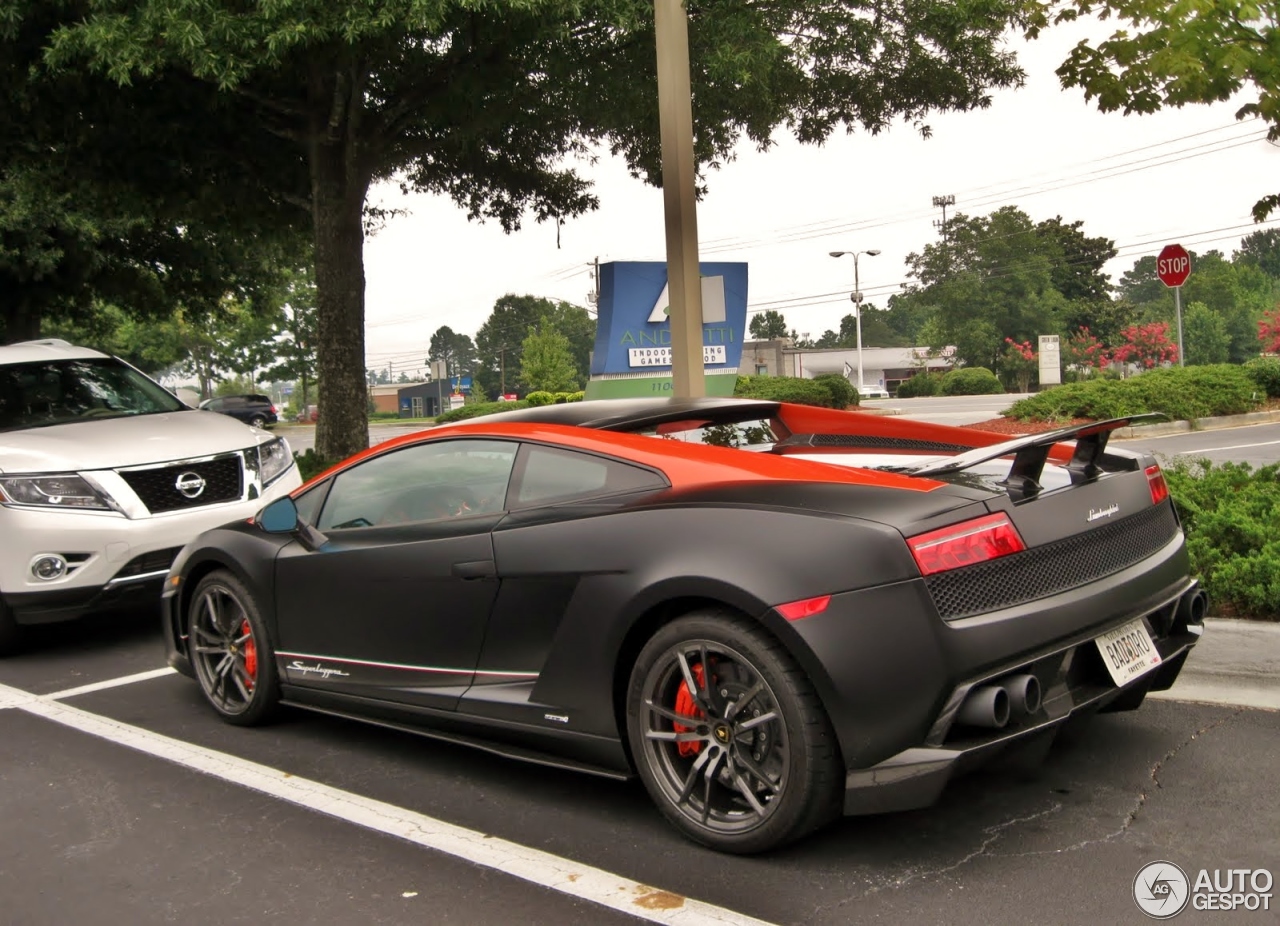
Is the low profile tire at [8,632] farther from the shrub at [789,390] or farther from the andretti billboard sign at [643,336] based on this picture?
the shrub at [789,390]

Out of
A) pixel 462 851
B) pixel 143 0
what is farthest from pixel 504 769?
pixel 143 0

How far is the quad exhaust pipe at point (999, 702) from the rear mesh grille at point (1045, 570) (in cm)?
21

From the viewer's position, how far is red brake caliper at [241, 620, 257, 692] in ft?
16.9

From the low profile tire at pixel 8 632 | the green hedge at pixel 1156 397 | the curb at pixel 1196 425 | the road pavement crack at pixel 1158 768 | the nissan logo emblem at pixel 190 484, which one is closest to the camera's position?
the road pavement crack at pixel 1158 768

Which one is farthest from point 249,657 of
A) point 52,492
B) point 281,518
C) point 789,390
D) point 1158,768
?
point 789,390

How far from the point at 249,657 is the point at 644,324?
22.6ft

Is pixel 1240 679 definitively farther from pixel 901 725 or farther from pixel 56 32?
pixel 56 32

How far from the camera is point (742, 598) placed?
11.0ft

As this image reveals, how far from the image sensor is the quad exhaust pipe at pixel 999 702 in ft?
10.5

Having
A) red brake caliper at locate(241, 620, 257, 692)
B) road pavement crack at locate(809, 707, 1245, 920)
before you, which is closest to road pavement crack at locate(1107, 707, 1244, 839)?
road pavement crack at locate(809, 707, 1245, 920)

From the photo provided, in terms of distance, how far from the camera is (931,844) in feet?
11.7

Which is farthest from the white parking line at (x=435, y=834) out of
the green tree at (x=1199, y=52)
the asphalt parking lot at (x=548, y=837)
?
the green tree at (x=1199, y=52)

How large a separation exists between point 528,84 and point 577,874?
11.0 metres

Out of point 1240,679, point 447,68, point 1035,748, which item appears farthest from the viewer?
point 447,68
